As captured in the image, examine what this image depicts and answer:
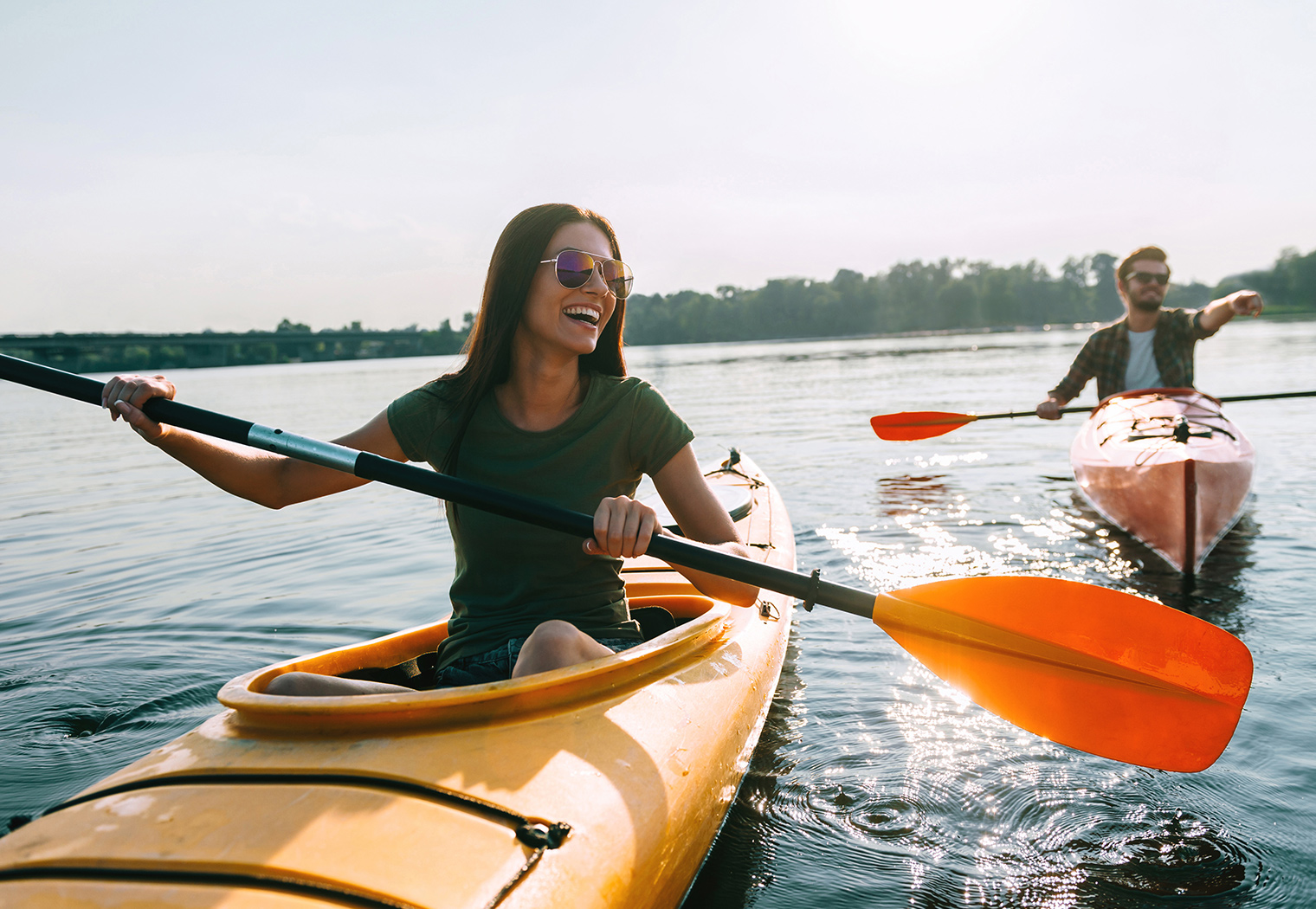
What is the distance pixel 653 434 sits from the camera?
2.48 m

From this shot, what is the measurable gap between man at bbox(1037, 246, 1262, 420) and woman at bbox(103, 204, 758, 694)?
5578 mm

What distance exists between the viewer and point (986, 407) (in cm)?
1502

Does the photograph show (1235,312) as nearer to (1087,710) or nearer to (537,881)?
(1087,710)

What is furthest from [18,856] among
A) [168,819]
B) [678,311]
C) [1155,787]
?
[678,311]

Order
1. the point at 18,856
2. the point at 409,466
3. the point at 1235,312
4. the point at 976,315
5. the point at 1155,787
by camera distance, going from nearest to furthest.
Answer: the point at 18,856 < the point at 409,466 < the point at 1155,787 < the point at 1235,312 < the point at 976,315

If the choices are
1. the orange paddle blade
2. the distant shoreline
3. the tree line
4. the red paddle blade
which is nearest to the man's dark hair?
the red paddle blade

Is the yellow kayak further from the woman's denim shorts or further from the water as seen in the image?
the water

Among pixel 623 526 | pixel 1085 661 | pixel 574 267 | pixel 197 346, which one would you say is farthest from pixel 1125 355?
pixel 197 346

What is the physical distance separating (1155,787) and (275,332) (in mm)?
55865

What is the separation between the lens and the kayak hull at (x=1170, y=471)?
512cm

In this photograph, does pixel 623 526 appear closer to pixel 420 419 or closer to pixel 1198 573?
pixel 420 419

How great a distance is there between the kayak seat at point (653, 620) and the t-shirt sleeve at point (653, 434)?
30.7 inches

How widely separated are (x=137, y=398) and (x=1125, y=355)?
7.71m

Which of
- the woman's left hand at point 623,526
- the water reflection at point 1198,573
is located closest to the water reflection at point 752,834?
the woman's left hand at point 623,526
